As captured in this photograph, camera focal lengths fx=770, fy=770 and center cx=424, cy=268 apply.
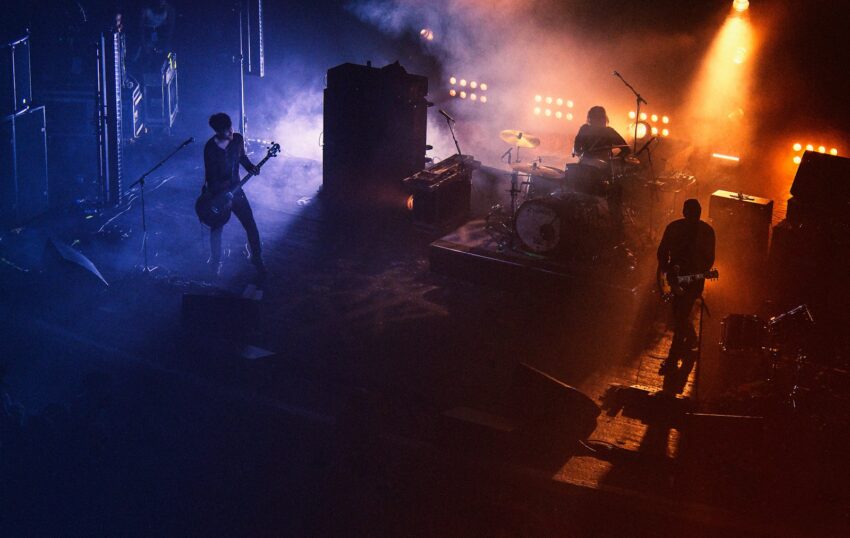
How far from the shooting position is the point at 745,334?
803 cm

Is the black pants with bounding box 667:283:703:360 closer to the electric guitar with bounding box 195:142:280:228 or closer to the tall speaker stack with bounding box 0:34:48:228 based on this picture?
the electric guitar with bounding box 195:142:280:228

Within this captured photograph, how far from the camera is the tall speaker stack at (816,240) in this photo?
34.5 ft

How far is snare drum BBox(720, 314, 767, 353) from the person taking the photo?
8008mm

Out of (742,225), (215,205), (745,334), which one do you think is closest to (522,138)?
(742,225)

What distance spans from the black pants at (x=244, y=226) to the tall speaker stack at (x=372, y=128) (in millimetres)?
3723

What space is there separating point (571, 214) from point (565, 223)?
147 mm

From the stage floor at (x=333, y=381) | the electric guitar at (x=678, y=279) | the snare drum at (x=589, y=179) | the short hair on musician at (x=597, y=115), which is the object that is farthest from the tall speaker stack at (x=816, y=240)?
the electric guitar at (x=678, y=279)

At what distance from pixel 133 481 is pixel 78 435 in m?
0.84

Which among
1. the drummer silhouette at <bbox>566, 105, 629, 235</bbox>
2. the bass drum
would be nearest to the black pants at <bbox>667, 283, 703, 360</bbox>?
the bass drum

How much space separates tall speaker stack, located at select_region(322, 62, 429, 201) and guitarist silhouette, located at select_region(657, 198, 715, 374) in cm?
638

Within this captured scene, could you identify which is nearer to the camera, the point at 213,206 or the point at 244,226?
the point at 213,206

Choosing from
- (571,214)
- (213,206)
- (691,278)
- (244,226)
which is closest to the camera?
(691,278)

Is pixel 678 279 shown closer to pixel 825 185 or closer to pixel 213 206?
pixel 825 185

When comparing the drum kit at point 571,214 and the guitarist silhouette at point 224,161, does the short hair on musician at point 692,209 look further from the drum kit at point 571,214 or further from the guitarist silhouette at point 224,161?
the guitarist silhouette at point 224,161
